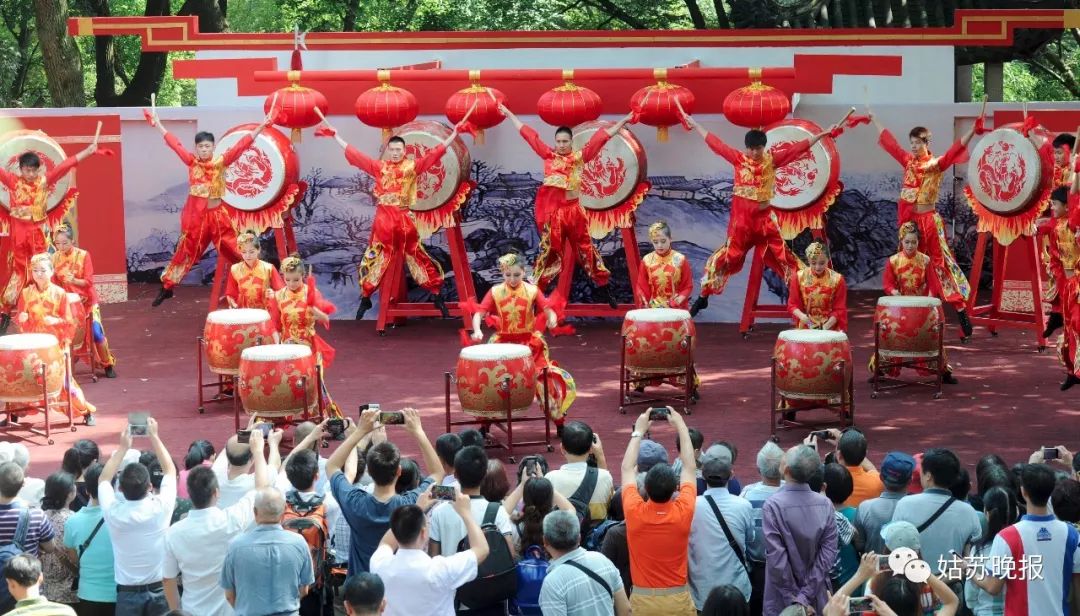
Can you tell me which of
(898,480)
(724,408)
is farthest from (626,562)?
(724,408)

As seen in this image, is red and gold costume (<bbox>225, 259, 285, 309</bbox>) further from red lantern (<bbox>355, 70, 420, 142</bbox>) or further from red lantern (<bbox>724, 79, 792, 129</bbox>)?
red lantern (<bbox>724, 79, 792, 129</bbox>)

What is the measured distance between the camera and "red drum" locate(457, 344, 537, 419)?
9141mm

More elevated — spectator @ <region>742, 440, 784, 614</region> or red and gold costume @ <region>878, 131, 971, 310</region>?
red and gold costume @ <region>878, 131, 971, 310</region>

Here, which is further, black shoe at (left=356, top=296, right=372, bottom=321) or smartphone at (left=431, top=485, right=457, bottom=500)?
black shoe at (left=356, top=296, right=372, bottom=321)

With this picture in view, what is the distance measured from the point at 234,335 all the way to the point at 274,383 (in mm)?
987

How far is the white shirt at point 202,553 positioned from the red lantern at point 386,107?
24.3ft

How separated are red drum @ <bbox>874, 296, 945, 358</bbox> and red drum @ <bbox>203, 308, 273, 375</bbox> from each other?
412cm

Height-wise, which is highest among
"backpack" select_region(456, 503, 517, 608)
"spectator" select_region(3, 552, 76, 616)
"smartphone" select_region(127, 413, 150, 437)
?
"smartphone" select_region(127, 413, 150, 437)

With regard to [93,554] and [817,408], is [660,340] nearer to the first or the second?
[817,408]

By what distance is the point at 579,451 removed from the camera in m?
6.45

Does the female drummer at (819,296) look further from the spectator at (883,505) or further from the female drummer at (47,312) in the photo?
the female drummer at (47,312)

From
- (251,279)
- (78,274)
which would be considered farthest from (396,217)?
(78,274)

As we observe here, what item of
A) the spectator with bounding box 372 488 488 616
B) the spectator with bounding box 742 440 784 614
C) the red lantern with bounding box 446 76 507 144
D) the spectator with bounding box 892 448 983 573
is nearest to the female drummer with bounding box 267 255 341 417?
the red lantern with bounding box 446 76 507 144

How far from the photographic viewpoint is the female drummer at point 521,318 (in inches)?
375
